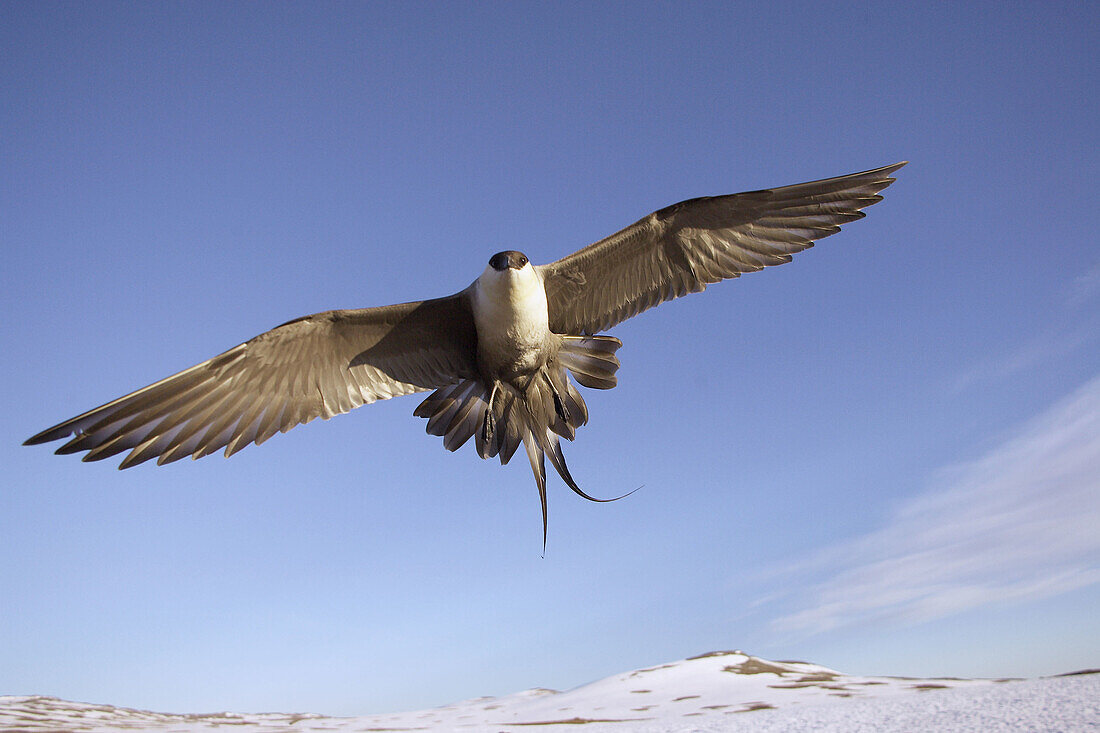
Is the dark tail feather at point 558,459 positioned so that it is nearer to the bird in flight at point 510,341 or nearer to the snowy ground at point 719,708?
the bird in flight at point 510,341

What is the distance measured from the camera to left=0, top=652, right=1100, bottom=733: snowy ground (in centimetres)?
1708

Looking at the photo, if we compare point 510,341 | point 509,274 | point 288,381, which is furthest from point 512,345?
point 288,381

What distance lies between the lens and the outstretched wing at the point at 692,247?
22.2ft

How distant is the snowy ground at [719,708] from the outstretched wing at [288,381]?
1441cm

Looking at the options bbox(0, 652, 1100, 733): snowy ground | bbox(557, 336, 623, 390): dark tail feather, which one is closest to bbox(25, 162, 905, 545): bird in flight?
bbox(557, 336, 623, 390): dark tail feather

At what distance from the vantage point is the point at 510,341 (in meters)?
6.69

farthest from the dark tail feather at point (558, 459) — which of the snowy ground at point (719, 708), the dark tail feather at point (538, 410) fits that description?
the snowy ground at point (719, 708)

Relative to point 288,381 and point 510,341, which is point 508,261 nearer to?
point 510,341

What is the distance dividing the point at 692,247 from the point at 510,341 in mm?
1879

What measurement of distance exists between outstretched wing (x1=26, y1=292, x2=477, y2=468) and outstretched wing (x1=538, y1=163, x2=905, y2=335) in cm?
106

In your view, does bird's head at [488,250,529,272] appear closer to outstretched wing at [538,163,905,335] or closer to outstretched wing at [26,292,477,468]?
outstretched wing at [538,163,905,335]

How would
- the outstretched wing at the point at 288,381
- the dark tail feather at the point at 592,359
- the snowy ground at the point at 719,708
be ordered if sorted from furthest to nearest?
the snowy ground at the point at 719,708
the dark tail feather at the point at 592,359
the outstretched wing at the point at 288,381

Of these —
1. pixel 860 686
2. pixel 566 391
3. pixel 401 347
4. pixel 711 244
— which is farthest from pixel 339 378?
pixel 860 686

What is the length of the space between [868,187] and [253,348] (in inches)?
209
